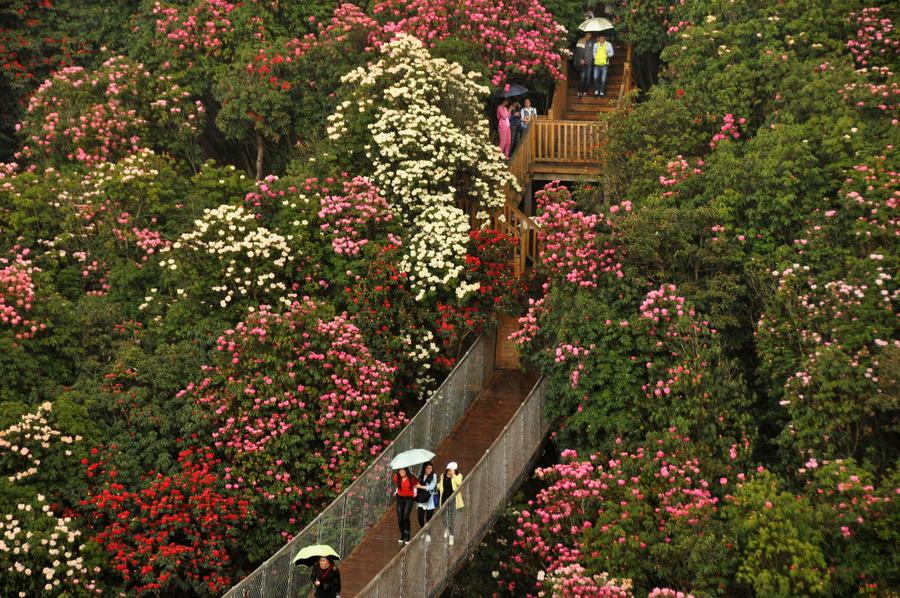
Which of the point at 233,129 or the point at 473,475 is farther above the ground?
the point at 233,129

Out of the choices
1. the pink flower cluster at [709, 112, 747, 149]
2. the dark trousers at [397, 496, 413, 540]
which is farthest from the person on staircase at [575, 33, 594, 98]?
the dark trousers at [397, 496, 413, 540]

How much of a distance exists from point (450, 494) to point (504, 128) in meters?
10.4

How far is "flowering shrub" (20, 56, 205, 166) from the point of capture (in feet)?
87.6

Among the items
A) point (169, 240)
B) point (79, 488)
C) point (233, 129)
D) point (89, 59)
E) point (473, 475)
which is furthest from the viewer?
point (89, 59)

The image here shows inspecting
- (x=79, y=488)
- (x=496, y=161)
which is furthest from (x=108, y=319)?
(x=496, y=161)

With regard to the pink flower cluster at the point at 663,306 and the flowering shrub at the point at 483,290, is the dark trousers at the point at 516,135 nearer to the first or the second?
the flowering shrub at the point at 483,290

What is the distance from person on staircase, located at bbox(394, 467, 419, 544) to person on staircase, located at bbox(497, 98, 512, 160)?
10.2m

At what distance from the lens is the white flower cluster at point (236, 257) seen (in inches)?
879

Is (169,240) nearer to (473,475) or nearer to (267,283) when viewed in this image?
(267,283)

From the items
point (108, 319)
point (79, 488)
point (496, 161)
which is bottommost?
point (79, 488)

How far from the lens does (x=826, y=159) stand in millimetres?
20562

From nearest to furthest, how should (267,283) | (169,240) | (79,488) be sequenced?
(79,488), (267,283), (169,240)

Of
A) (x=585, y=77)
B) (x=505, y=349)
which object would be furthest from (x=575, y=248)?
(x=585, y=77)

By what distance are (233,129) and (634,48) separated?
382 inches
